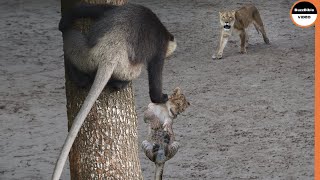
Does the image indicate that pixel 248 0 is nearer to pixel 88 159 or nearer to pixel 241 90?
pixel 241 90

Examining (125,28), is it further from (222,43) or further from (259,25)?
(259,25)

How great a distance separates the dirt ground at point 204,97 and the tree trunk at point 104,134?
3.21 metres

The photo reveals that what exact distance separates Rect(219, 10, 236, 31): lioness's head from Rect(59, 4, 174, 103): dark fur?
7.51 metres

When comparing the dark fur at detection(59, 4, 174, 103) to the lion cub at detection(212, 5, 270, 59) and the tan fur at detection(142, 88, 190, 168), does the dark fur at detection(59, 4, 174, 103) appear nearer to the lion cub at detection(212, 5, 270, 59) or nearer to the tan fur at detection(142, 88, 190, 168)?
the tan fur at detection(142, 88, 190, 168)

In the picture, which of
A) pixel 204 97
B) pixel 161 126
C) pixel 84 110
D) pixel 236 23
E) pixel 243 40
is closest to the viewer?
pixel 84 110

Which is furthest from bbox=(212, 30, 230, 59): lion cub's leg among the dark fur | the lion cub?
the dark fur

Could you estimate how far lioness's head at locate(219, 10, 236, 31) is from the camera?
13008mm

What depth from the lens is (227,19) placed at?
13.1 meters

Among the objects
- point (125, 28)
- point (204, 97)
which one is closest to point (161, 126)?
point (125, 28)

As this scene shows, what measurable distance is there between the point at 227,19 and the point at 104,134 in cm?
778

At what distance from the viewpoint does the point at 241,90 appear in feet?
38.8

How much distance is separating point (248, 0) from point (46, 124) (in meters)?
8.04

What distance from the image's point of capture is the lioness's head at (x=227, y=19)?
42.7 feet

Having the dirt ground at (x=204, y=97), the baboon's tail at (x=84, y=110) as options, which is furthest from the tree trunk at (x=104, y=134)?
the dirt ground at (x=204, y=97)
